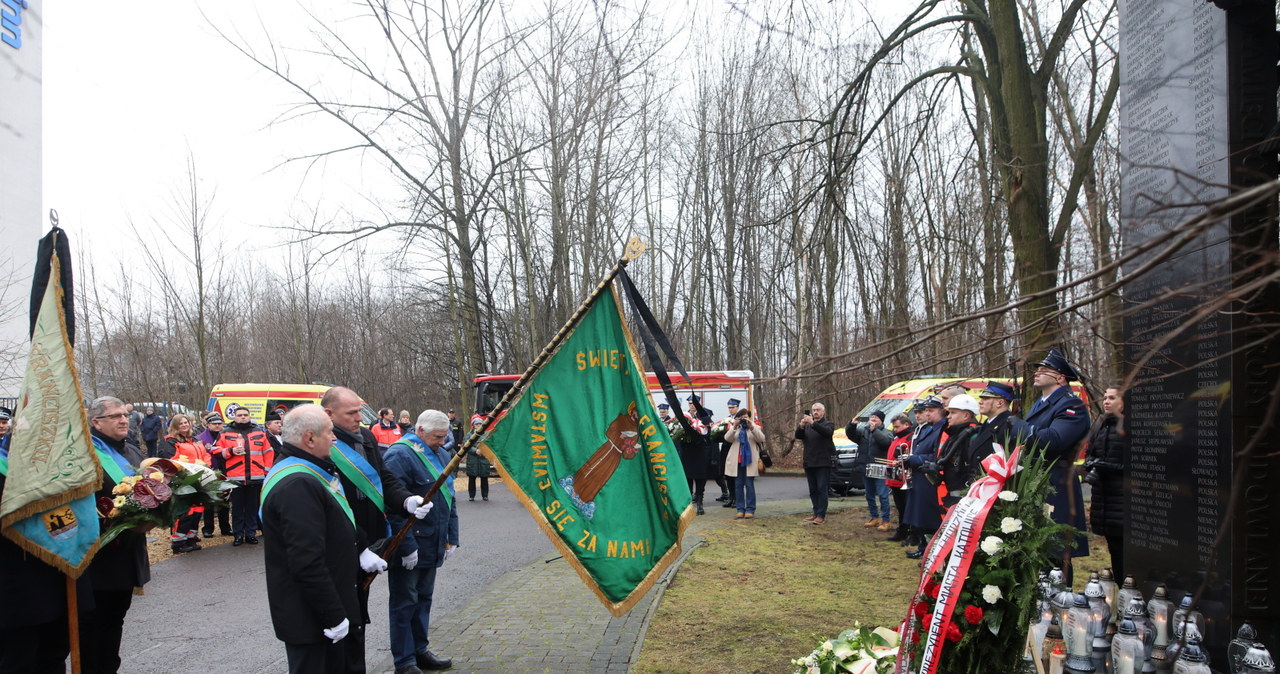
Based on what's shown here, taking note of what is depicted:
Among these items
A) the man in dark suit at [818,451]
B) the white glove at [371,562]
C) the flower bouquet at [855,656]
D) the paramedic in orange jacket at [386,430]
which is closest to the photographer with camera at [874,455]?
the man in dark suit at [818,451]

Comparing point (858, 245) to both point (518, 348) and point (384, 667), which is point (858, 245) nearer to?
point (384, 667)

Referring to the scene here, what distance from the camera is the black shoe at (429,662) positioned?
627cm

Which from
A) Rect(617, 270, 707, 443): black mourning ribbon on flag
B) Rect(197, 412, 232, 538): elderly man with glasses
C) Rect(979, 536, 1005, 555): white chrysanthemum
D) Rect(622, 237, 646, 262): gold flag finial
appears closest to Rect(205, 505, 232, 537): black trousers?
Rect(197, 412, 232, 538): elderly man with glasses

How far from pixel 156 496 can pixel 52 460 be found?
83 cm

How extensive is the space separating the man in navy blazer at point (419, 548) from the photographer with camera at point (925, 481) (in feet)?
17.5

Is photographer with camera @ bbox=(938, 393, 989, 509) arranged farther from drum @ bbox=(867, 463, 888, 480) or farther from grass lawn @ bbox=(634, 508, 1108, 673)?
drum @ bbox=(867, 463, 888, 480)

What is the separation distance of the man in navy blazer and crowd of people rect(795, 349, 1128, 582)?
4084 mm

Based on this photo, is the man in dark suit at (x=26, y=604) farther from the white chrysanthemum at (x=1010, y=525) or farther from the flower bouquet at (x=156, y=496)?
the white chrysanthemum at (x=1010, y=525)

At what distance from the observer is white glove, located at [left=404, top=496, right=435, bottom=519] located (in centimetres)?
584

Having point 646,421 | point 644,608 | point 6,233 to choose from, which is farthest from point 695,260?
point 646,421

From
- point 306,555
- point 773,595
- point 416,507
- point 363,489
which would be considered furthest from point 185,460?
point 306,555

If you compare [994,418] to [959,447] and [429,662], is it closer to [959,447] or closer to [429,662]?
[959,447]

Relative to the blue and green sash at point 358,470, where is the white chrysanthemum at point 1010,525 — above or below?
below

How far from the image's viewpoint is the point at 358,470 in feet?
19.0
